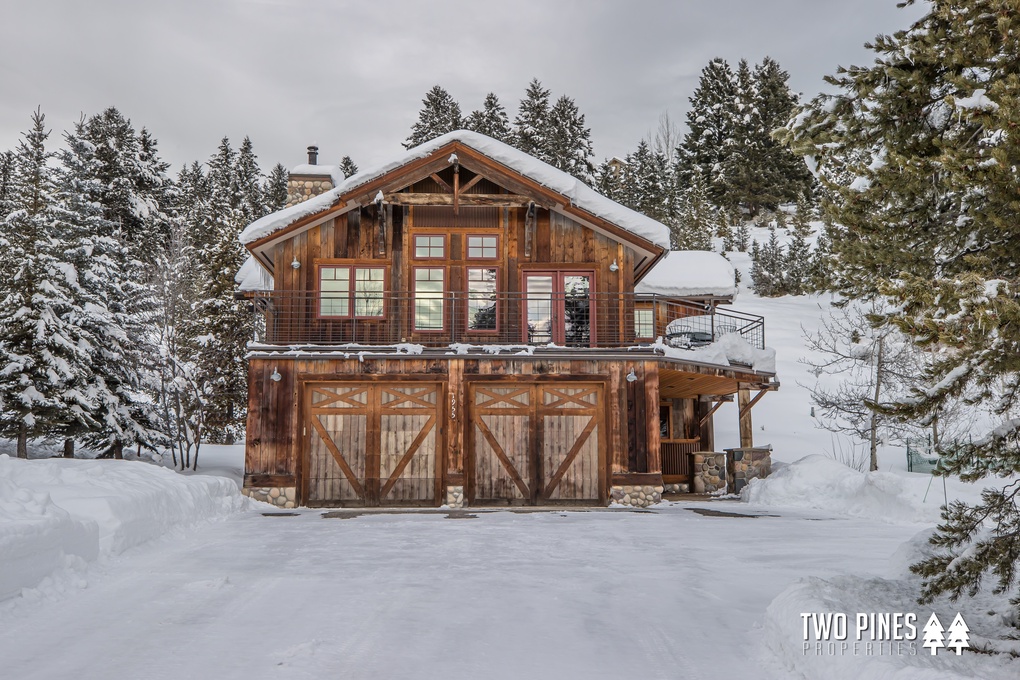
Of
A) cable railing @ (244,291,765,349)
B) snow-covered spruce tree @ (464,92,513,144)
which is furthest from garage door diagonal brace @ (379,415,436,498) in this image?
snow-covered spruce tree @ (464,92,513,144)

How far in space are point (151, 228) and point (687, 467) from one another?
2740cm

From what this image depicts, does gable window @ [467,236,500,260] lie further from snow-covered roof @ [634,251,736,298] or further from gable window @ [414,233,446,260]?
snow-covered roof @ [634,251,736,298]

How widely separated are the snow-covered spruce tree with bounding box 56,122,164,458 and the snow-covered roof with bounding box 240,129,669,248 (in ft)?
18.6

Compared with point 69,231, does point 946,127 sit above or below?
below

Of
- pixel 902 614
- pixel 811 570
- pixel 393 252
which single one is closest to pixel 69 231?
pixel 393 252

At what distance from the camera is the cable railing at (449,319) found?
1744 cm

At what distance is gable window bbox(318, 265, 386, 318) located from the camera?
17.5 m

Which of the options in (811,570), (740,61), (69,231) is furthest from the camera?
(740,61)

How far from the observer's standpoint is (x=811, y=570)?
8750mm

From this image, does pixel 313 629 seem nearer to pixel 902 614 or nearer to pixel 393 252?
pixel 902 614

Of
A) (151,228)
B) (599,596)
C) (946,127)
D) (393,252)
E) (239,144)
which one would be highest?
(239,144)

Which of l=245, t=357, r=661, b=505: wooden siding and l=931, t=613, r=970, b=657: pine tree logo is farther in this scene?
l=245, t=357, r=661, b=505: wooden siding

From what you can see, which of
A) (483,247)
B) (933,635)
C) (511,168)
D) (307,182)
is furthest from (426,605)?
(307,182)

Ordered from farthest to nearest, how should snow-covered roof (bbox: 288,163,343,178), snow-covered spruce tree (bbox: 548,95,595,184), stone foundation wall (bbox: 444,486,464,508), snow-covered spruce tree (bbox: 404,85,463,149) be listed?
snow-covered spruce tree (bbox: 548,95,595,184), snow-covered spruce tree (bbox: 404,85,463,149), snow-covered roof (bbox: 288,163,343,178), stone foundation wall (bbox: 444,486,464,508)
